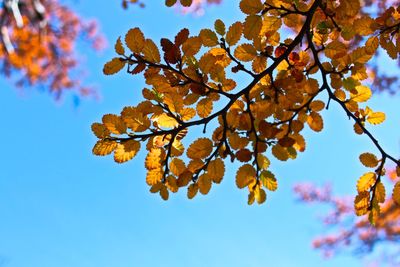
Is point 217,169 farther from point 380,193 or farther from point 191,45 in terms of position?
point 380,193

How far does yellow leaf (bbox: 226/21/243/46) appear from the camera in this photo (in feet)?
4.82

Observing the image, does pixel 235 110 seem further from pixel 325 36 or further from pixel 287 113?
pixel 325 36

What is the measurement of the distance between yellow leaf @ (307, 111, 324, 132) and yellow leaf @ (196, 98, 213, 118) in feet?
1.24

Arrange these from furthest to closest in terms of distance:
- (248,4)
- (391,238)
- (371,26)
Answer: (391,238), (371,26), (248,4)

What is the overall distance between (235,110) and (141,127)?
1.09 ft

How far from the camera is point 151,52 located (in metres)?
1.44

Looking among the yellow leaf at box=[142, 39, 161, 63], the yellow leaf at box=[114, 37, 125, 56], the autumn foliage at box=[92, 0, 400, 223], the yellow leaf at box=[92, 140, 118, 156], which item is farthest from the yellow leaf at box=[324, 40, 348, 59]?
the yellow leaf at box=[92, 140, 118, 156]

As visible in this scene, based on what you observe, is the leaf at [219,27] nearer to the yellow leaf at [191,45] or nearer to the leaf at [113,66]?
the yellow leaf at [191,45]

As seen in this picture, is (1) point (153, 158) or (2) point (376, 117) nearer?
(1) point (153, 158)

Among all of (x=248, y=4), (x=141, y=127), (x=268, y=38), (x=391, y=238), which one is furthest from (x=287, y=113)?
(x=391, y=238)

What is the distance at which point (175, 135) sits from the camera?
1.54 metres

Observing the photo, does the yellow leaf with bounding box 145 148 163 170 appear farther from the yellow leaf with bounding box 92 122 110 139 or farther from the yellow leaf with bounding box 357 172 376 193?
the yellow leaf with bounding box 357 172 376 193

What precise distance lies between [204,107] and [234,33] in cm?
28

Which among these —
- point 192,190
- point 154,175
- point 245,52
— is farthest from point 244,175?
point 245,52
